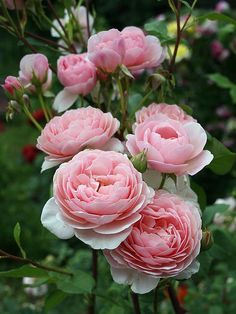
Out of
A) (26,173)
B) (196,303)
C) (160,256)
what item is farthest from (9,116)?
(26,173)

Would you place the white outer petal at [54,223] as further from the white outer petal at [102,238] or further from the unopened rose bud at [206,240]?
the unopened rose bud at [206,240]

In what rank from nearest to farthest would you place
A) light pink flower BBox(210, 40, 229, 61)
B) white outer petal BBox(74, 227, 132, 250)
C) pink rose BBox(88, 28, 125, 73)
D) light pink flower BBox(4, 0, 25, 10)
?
white outer petal BBox(74, 227, 132, 250)
pink rose BBox(88, 28, 125, 73)
light pink flower BBox(4, 0, 25, 10)
light pink flower BBox(210, 40, 229, 61)

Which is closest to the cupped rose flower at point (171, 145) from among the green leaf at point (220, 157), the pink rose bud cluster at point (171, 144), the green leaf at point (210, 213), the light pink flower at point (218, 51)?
the pink rose bud cluster at point (171, 144)

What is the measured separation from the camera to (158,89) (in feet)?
2.94

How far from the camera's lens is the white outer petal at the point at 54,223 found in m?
0.72

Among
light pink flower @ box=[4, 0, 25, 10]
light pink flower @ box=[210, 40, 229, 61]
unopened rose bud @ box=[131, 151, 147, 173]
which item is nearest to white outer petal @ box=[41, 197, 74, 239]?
unopened rose bud @ box=[131, 151, 147, 173]

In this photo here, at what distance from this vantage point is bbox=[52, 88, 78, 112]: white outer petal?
2.96 ft

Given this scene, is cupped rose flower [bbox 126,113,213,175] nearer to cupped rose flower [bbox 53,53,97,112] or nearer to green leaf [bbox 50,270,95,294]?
cupped rose flower [bbox 53,53,97,112]

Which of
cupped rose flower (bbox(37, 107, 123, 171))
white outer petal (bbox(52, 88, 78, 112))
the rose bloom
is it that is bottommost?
the rose bloom

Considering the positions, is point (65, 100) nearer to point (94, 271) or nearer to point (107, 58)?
point (107, 58)

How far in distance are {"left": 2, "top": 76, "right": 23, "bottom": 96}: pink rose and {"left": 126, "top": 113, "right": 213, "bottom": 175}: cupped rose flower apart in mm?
178

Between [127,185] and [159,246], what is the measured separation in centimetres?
7

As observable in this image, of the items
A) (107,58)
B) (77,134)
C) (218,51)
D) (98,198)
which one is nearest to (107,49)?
(107,58)

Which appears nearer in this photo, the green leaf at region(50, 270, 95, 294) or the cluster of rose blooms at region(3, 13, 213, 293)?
the cluster of rose blooms at region(3, 13, 213, 293)
